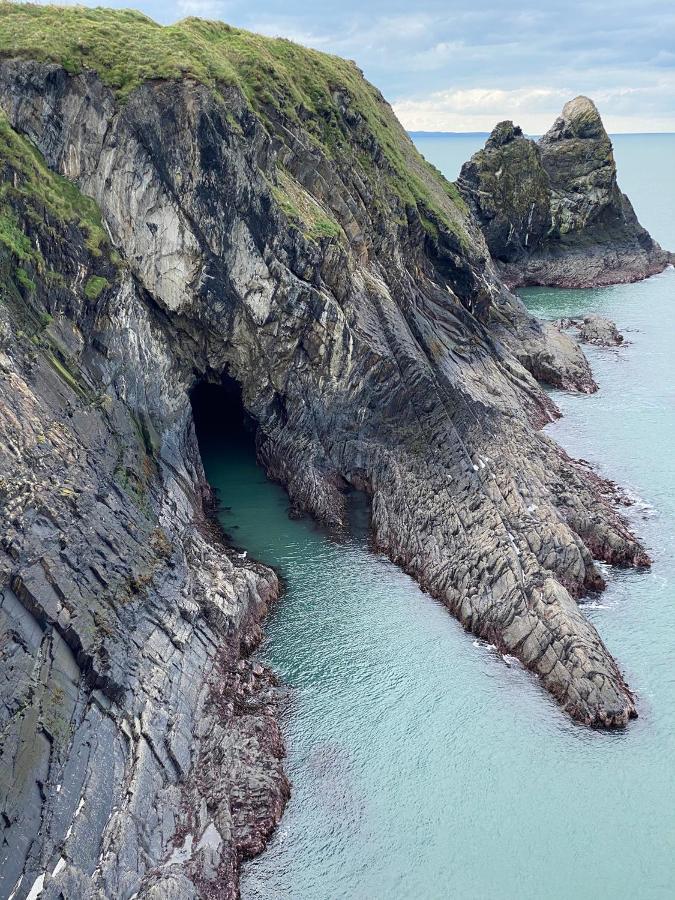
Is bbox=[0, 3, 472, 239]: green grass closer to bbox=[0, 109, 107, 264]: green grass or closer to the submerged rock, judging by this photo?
bbox=[0, 109, 107, 264]: green grass

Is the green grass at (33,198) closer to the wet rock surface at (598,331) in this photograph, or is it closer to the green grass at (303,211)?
the green grass at (303,211)

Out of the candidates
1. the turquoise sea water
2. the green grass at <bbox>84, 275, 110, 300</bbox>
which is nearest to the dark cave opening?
the turquoise sea water

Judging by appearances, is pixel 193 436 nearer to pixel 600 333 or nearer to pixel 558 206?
pixel 600 333

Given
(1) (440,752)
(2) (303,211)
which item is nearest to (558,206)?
(2) (303,211)

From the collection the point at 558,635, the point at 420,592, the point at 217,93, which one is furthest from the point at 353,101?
the point at 558,635

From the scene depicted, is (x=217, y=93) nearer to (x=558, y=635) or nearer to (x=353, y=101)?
(x=353, y=101)

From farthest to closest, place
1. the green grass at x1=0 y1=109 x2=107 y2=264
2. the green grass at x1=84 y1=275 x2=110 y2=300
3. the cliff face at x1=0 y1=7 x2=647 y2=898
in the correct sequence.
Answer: the green grass at x1=84 y1=275 x2=110 y2=300
the green grass at x1=0 y1=109 x2=107 y2=264
the cliff face at x1=0 y1=7 x2=647 y2=898
